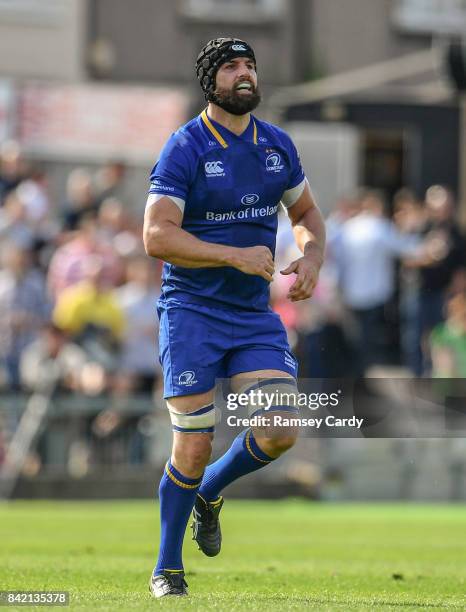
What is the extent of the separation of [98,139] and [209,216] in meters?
18.7

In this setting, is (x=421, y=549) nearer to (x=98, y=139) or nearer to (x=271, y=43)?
(x=98, y=139)

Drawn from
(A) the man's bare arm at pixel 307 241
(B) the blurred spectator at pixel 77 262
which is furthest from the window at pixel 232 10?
(A) the man's bare arm at pixel 307 241

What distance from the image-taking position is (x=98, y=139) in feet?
88.7

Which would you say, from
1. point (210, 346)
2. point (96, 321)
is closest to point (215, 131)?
point (210, 346)

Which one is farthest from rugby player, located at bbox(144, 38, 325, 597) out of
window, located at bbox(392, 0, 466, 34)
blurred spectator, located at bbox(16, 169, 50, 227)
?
window, located at bbox(392, 0, 466, 34)

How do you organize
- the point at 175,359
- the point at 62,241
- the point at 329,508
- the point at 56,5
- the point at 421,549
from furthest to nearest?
the point at 56,5 < the point at 62,241 < the point at 329,508 < the point at 421,549 < the point at 175,359

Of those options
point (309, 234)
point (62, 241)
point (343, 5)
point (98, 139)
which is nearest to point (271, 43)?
point (343, 5)

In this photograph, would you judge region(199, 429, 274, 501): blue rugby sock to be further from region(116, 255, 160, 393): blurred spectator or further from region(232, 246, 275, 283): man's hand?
region(116, 255, 160, 393): blurred spectator

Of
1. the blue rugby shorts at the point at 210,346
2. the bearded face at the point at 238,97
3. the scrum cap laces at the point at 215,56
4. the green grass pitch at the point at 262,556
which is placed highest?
the scrum cap laces at the point at 215,56

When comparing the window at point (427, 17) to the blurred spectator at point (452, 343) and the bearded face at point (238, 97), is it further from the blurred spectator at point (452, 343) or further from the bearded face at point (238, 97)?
the bearded face at point (238, 97)

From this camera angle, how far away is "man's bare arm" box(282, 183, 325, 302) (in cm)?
854

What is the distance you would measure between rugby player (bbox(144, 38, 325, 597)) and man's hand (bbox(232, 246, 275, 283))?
0.01 metres

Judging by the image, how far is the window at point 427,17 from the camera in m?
32.9

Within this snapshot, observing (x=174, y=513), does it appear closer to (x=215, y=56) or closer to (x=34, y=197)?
(x=215, y=56)
